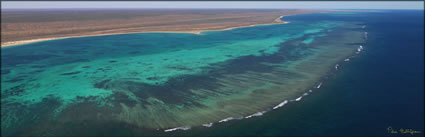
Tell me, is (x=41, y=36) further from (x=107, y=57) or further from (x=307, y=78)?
(x=307, y=78)

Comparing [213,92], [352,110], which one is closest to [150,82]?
[213,92]

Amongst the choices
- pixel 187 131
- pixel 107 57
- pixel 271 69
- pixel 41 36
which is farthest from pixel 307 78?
pixel 41 36

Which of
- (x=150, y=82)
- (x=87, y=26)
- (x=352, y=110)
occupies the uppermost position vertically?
(x=87, y=26)

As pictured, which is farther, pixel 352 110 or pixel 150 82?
pixel 150 82

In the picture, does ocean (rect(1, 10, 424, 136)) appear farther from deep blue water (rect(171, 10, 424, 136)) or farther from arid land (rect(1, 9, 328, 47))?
arid land (rect(1, 9, 328, 47))

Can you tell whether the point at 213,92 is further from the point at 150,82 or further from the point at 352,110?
the point at 352,110
